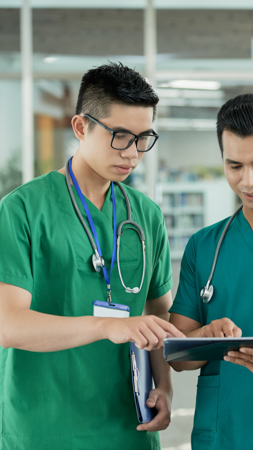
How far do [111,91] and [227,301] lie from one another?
0.60 metres

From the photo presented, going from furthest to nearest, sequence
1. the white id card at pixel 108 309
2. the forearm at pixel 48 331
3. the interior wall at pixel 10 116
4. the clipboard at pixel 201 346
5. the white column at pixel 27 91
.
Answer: the interior wall at pixel 10 116
the white column at pixel 27 91
the white id card at pixel 108 309
the forearm at pixel 48 331
the clipboard at pixel 201 346

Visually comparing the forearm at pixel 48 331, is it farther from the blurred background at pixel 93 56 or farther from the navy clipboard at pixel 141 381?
the blurred background at pixel 93 56

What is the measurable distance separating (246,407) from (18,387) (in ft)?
1.84

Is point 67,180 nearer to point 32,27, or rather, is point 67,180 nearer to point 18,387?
point 18,387

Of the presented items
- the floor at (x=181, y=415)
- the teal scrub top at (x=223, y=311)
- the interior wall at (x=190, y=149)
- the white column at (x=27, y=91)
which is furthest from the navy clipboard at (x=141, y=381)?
the interior wall at (x=190, y=149)

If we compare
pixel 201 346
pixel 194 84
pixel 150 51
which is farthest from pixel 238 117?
pixel 194 84

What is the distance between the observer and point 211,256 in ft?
4.03

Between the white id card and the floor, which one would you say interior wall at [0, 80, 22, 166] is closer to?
the floor

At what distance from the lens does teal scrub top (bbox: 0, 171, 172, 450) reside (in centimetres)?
118

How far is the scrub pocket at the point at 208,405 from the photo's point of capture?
112 cm

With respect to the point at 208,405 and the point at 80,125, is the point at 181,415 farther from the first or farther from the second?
the point at 80,125

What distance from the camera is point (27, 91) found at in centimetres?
488

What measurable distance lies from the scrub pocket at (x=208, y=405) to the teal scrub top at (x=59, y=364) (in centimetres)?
19

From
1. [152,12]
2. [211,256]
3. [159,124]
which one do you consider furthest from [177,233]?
[211,256]
